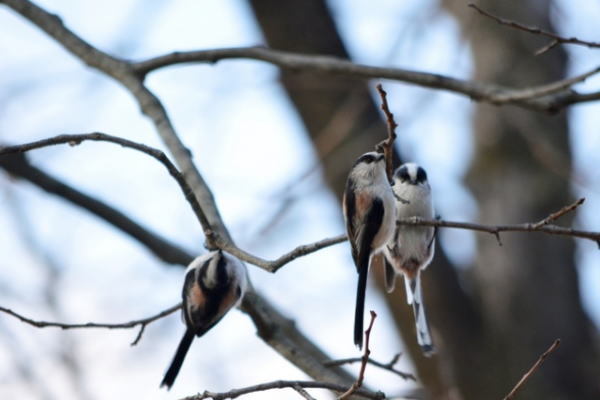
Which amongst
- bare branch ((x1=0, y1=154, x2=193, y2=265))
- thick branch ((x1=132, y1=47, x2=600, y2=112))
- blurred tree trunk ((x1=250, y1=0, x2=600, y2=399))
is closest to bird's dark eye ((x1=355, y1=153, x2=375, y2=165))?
thick branch ((x1=132, y1=47, x2=600, y2=112))

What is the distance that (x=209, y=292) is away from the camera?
79.4 inches

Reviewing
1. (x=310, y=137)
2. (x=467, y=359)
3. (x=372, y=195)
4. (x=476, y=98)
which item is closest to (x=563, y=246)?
(x=467, y=359)

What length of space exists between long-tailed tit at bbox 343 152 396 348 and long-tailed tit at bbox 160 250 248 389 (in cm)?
29

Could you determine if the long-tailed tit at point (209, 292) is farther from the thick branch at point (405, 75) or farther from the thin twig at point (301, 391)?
the thick branch at point (405, 75)

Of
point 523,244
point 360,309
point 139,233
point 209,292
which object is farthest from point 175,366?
point 523,244

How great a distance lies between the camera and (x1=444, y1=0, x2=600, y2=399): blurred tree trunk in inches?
183

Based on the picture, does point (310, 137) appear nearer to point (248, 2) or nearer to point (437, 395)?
point (248, 2)

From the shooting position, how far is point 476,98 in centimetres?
283

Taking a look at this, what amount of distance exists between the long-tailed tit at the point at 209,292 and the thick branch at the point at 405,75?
42.6 inches

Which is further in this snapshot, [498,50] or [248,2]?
[498,50]

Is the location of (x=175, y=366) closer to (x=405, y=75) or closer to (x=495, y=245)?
(x=405, y=75)

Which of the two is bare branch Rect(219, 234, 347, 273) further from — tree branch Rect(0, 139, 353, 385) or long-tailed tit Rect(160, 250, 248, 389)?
tree branch Rect(0, 139, 353, 385)

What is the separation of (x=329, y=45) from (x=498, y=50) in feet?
4.54

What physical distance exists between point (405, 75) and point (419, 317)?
851mm
